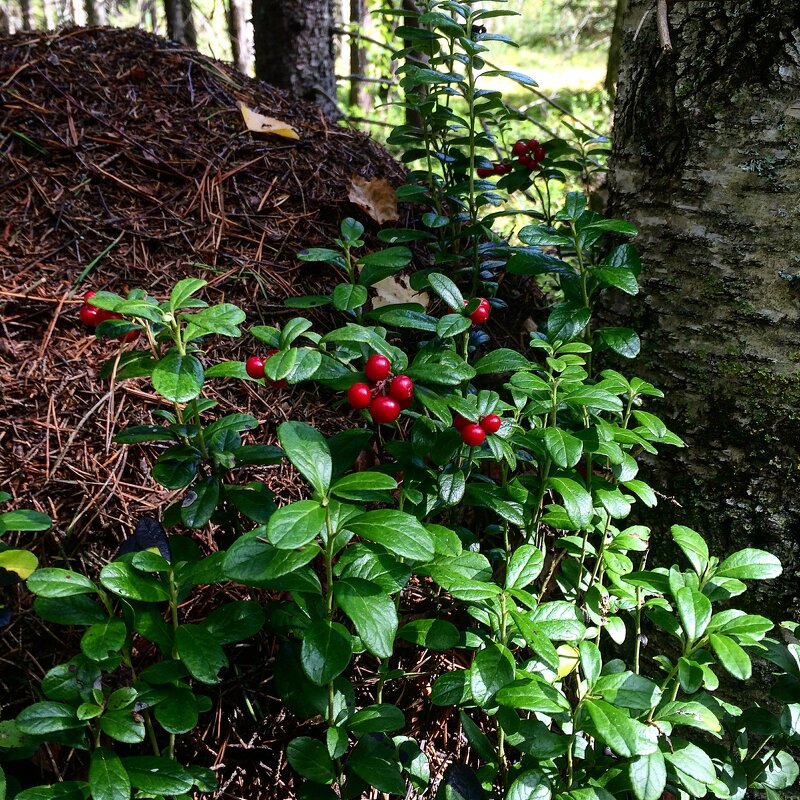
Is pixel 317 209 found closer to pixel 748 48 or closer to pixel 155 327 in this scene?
pixel 155 327

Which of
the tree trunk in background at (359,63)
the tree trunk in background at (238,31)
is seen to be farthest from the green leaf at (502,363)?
the tree trunk in background at (359,63)

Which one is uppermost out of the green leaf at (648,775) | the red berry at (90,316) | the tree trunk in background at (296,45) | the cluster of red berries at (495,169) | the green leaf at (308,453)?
the tree trunk in background at (296,45)

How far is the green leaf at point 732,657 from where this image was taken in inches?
47.9

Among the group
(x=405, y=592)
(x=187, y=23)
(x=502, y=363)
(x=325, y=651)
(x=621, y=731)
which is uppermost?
(x=187, y=23)

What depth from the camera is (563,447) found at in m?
1.36

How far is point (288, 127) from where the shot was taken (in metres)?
2.77

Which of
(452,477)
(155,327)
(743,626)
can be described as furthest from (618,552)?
(155,327)

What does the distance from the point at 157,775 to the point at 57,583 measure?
1.29ft

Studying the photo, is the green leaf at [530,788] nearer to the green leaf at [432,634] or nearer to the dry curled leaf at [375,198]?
the green leaf at [432,634]

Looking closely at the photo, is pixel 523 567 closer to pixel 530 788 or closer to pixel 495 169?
pixel 530 788

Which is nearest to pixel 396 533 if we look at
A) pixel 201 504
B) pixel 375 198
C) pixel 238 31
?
pixel 201 504

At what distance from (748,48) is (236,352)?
5.41ft

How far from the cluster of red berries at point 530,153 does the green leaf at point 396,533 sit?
1.54 meters

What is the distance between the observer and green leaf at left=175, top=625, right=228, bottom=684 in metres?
1.22
